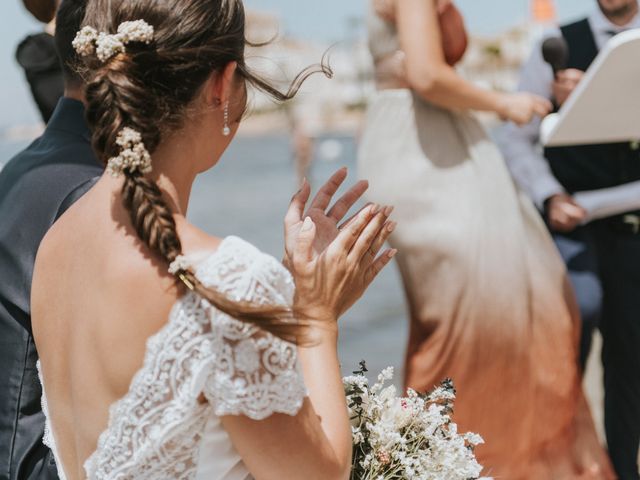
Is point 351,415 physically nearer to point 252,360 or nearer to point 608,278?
point 252,360

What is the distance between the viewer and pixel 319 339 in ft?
5.82

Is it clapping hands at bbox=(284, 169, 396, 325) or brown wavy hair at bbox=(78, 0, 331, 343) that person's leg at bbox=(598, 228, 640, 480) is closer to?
clapping hands at bbox=(284, 169, 396, 325)

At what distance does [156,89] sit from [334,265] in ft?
1.56

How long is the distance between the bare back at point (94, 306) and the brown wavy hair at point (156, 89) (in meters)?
0.05

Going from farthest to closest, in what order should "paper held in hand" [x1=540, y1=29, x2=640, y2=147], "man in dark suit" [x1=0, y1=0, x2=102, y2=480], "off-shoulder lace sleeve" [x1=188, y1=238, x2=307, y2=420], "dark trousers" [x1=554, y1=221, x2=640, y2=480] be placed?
"dark trousers" [x1=554, y1=221, x2=640, y2=480]
"paper held in hand" [x1=540, y1=29, x2=640, y2=147]
"man in dark suit" [x1=0, y1=0, x2=102, y2=480]
"off-shoulder lace sleeve" [x1=188, y1=238, x2=307, y2=420]

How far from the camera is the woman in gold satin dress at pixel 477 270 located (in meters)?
3.47

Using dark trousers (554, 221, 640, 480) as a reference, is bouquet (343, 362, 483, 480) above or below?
above

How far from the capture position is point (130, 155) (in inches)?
62.9

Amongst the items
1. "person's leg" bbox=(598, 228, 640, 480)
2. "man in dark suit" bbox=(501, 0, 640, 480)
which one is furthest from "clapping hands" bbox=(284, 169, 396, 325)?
"person's leg" bbox=(598, 228, 640, 480)

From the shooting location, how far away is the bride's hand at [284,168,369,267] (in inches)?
76.0

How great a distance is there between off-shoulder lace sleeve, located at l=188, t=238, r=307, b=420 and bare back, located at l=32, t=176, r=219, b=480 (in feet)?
0.24

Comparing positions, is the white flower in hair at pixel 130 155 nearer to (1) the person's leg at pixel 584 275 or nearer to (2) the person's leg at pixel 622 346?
(1) the person's leg at pixel 584 275

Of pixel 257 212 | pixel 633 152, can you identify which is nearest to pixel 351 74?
pixel 257 212

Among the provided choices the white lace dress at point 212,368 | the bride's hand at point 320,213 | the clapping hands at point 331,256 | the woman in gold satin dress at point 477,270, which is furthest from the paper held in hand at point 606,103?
the white lace dress at point 212,368
